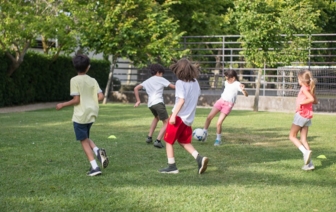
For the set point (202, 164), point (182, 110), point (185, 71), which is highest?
point (185, 71)

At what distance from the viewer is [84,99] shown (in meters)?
7.39

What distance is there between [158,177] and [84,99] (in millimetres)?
1369

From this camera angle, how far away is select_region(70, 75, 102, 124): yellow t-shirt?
7.34 metres

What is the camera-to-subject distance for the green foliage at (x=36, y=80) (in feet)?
73.9

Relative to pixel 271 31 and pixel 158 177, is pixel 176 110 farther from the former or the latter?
pixel 271 31

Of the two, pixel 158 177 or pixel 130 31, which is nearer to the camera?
pixel 158 177

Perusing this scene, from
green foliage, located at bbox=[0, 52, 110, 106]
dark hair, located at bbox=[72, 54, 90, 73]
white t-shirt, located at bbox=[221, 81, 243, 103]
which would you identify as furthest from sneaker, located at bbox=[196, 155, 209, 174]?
green foliage, located at bbox=[0, 52, 110, 106]

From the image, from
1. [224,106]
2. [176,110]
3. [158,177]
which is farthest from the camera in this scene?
[224,106]

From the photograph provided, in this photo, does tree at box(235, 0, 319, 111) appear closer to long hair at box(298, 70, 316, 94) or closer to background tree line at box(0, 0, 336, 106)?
background tree line at box(0, 0, 336, 106)

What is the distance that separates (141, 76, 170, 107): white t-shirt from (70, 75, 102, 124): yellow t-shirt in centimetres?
305

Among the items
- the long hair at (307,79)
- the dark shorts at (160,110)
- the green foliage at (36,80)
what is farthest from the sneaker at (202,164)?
the green foliage at (36,80)

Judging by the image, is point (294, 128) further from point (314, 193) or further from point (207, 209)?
point (207, 209)

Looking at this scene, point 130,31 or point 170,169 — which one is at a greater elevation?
point 130,31

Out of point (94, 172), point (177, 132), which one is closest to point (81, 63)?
point (94, 172)
